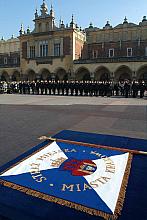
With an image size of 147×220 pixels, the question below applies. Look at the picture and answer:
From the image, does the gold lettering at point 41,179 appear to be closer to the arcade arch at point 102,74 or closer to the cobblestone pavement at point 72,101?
the cobblestone pavement at point 72,101

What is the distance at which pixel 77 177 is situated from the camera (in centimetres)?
323

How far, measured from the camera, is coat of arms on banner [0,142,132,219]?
8.75 ft

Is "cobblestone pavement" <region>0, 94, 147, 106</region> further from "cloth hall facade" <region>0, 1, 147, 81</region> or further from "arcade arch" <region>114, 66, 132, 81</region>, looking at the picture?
"arcade arch" <region>114, 66, 132, 81</region>

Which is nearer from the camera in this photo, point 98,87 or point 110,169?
point 110,169

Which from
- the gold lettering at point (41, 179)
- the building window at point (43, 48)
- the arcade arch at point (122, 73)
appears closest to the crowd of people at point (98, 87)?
the arcade arch at point (122, 73)

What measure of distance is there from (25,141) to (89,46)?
40467mm

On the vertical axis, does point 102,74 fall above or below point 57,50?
below

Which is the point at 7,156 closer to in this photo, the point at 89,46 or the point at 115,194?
the point at 115,194

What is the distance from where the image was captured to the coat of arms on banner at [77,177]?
267 cm

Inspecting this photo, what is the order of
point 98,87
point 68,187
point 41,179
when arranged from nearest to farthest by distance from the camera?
1. point 68,187
2. point 41,179
3. point 98,87

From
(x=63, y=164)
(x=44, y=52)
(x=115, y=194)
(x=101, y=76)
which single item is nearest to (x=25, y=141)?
(x=63, y=164)

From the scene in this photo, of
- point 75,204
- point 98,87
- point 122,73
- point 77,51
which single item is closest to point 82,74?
point 77,51

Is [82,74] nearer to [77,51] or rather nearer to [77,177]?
[77,51]

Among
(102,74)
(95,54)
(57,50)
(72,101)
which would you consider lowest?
(72,101)
